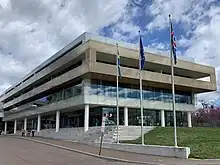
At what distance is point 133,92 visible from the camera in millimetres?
42375

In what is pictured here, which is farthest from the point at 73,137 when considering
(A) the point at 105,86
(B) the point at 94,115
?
(A) the point at 105,86

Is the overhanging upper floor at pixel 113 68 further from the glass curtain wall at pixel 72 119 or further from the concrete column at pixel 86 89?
the glass curtain wall at pixel 72 119

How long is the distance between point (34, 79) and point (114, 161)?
145 ft

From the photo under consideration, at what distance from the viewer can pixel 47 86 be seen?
162 ft

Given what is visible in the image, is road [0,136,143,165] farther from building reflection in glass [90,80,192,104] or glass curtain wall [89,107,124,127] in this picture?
glass curtain wall [89,107,124,127]

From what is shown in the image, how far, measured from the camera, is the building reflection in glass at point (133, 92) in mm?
39419

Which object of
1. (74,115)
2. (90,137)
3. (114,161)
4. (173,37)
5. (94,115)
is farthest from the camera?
(74,115)

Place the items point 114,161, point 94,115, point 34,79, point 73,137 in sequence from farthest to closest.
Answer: point 34,79
point 94,115
point 73,137
point 114,161

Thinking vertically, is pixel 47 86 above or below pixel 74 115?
above

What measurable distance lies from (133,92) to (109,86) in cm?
406

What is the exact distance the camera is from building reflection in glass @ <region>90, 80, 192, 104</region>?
39.4 meters

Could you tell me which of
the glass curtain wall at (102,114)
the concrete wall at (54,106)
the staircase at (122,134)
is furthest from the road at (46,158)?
the glass curtain wall at (102,114)

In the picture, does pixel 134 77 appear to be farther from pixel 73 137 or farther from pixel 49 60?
pixel 49 60

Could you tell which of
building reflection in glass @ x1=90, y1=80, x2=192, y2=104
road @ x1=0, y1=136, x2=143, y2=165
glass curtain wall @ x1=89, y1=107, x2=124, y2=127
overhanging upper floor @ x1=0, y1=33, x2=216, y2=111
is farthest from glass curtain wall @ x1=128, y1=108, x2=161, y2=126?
road @ x1=0, y1=136, x2=143, y2=165
